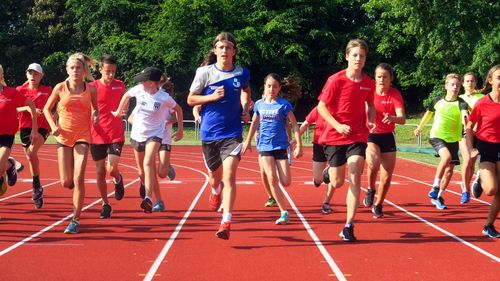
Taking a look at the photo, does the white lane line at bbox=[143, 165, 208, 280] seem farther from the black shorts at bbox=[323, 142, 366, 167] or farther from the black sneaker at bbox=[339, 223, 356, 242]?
the black shorts at bbox=[323, 142, 366, 167]

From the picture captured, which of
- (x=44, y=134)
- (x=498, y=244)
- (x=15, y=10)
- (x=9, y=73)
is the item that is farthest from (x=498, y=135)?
(x=15, y=10)

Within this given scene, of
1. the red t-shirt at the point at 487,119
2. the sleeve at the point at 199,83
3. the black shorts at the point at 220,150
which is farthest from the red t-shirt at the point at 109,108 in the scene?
the red t-shirt at the point at 487,119

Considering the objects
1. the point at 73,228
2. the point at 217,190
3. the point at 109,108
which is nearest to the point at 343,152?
the point at 217,190

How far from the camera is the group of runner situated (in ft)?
24.0

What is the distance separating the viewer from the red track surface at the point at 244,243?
5.79 metres

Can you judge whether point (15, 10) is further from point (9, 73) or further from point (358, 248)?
point (358, 248)

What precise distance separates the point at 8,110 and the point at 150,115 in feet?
5.54

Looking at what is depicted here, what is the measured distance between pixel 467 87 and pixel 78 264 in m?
7.10

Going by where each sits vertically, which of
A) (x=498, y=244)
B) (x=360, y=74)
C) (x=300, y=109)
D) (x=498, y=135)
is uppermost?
(x=360, y=74)

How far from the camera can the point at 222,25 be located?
45750 mm

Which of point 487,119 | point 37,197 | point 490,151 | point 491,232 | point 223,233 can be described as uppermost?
point 487,119

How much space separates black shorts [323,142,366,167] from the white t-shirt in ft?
8.19

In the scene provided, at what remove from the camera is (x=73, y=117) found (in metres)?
Result: 8.07

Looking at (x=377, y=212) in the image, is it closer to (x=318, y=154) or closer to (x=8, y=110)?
(x=318, y=154)
